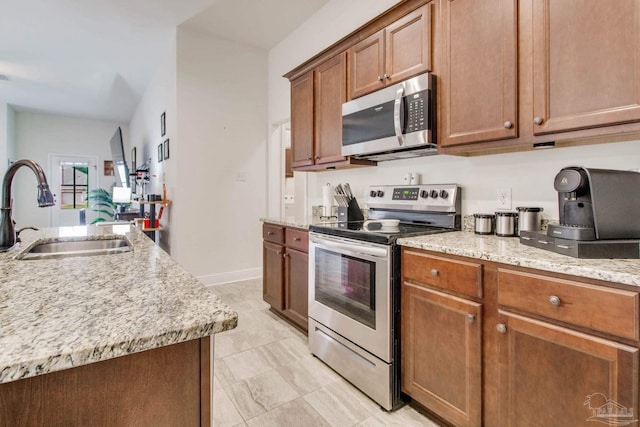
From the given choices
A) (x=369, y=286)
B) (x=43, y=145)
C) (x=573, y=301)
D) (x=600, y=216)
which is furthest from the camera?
(x=43, y=145)

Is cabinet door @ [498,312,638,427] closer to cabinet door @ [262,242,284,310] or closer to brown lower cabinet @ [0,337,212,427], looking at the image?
brown lower cabinet @ [0,337,212,427]

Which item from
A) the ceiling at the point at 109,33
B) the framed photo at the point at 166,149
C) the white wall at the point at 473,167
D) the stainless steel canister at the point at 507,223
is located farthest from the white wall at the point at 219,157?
the stainless steel canister at the point at 507,223

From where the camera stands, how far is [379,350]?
1680 mm

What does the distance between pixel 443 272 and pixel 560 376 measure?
53 centimetres

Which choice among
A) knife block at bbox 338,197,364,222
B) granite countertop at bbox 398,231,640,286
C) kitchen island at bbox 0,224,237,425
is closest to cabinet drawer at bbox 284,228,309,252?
knife block at bbox 338,197,364,222

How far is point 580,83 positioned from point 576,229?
24.8 inches

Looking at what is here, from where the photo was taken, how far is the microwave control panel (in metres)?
1.85

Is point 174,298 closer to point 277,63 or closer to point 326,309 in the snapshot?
point 326,309

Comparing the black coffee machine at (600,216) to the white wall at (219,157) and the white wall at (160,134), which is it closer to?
the white wall at (219,157)

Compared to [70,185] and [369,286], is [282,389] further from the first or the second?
[70,185]

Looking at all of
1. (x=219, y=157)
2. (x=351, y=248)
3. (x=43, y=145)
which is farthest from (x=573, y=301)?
(x=43, y=145)

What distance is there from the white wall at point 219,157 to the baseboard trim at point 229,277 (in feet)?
0.04

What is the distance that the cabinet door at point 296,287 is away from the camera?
8.09ft

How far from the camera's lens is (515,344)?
1208mm
